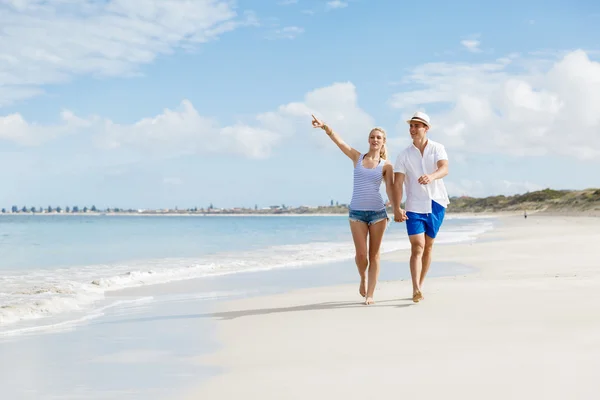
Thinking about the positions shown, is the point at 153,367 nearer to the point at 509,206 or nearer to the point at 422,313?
the point at 422,313

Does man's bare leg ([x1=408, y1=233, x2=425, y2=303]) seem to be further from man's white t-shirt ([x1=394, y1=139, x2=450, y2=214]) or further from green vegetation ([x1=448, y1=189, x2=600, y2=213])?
green vegetation ([x1=448, y1=189, x2=600, y2=213])

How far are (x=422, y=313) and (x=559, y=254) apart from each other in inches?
346

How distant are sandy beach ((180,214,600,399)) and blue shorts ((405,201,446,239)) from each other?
0.77 meters

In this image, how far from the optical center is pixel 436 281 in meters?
8.89

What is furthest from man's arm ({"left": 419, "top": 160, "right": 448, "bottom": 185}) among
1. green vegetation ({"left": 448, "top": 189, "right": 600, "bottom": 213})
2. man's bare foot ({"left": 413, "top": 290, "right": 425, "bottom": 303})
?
green vegetation ({"left": 448, "top": 189, "right": 600, "bottom": 213})

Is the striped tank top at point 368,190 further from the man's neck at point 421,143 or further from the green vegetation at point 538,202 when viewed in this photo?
the green vegetation at point 538,202

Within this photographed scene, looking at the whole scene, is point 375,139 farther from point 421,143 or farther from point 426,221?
point 426,221

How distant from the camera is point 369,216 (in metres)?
6.73

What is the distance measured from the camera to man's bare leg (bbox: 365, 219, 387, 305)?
6.73 meters

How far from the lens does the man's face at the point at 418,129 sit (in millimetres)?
6645

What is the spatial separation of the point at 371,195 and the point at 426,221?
2.18ft

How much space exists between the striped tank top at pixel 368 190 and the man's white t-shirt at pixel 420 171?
0.23 meters

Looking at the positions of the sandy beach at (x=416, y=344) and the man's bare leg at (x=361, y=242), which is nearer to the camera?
the sandy beach at (x=416, y=344)

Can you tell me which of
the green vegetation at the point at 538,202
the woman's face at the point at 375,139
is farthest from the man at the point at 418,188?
the green vegetation at the point at 538,202
